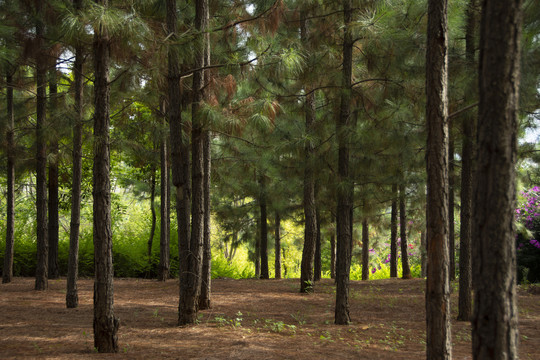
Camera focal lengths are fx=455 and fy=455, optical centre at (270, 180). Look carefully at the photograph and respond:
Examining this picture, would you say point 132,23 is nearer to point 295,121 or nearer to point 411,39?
point 411,39

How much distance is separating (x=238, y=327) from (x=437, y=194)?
3.82m

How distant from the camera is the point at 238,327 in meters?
6.86

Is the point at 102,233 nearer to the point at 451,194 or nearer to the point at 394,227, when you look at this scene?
the point at 451,194

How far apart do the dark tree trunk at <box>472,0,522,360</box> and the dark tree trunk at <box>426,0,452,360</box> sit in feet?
4.99

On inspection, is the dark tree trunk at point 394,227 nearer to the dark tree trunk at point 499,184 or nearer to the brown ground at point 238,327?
the brown ground at point 238,327

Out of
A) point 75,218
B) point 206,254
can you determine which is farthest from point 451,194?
point 75,218

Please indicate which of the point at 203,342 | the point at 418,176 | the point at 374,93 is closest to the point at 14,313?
the point at 203,342

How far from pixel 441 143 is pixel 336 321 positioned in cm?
407

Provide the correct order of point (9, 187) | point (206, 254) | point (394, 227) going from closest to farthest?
point (206, 254), point (9, 187), point (394, 227)

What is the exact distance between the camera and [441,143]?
447 centimetres

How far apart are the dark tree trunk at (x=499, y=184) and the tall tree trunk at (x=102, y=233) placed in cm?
391

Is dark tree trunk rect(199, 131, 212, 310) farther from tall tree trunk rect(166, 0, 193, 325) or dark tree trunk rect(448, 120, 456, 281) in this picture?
dark tree trunk rect(448, 120, 456, 281)

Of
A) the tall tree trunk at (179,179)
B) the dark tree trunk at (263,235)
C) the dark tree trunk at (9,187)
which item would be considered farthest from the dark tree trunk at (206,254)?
the dark tree trunk at (263,235)

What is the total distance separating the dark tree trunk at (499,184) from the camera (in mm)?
2875
